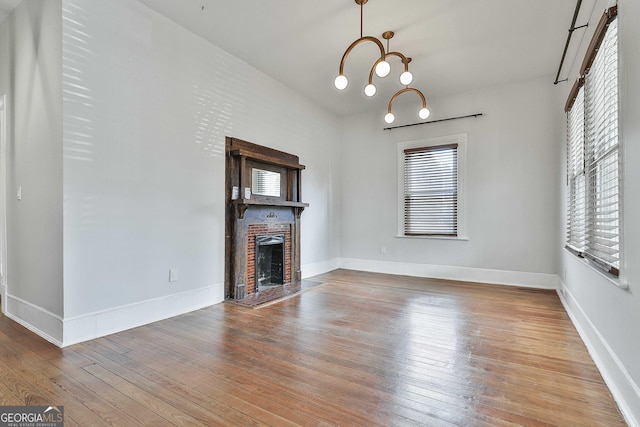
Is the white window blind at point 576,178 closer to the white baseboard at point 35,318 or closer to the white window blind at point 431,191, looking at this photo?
the white window blind at point 431,191

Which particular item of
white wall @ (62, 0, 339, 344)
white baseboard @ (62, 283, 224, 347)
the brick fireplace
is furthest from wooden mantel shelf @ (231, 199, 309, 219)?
white baseboard @ (62, 283, 224, 347)

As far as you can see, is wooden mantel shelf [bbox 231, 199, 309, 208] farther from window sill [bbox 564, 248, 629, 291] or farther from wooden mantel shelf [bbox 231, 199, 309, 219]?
window sill [bbox 564, 248, 629, 291]

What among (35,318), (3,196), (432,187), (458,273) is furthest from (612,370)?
(3,196)

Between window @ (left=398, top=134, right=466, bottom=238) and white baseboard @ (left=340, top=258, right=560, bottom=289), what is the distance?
0.53m

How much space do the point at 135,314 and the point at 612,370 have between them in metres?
3.51

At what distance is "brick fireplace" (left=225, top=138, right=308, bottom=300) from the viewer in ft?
12.6

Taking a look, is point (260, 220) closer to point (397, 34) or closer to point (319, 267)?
point (319, 267)

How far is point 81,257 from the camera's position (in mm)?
2572

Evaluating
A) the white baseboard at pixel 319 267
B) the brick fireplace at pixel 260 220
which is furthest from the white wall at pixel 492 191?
the brick fireplace at pixel 260 220

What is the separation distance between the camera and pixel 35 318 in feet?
9.09

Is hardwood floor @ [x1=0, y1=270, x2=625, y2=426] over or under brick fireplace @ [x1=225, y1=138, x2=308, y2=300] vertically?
under

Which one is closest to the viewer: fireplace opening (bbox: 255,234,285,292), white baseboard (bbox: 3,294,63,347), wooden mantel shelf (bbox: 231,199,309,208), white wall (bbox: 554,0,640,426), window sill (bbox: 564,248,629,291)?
white wall (bbox: 554,0,640,426)

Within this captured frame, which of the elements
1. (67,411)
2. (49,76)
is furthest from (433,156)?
(67,411)

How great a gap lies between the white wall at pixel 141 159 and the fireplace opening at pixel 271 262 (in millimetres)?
755
